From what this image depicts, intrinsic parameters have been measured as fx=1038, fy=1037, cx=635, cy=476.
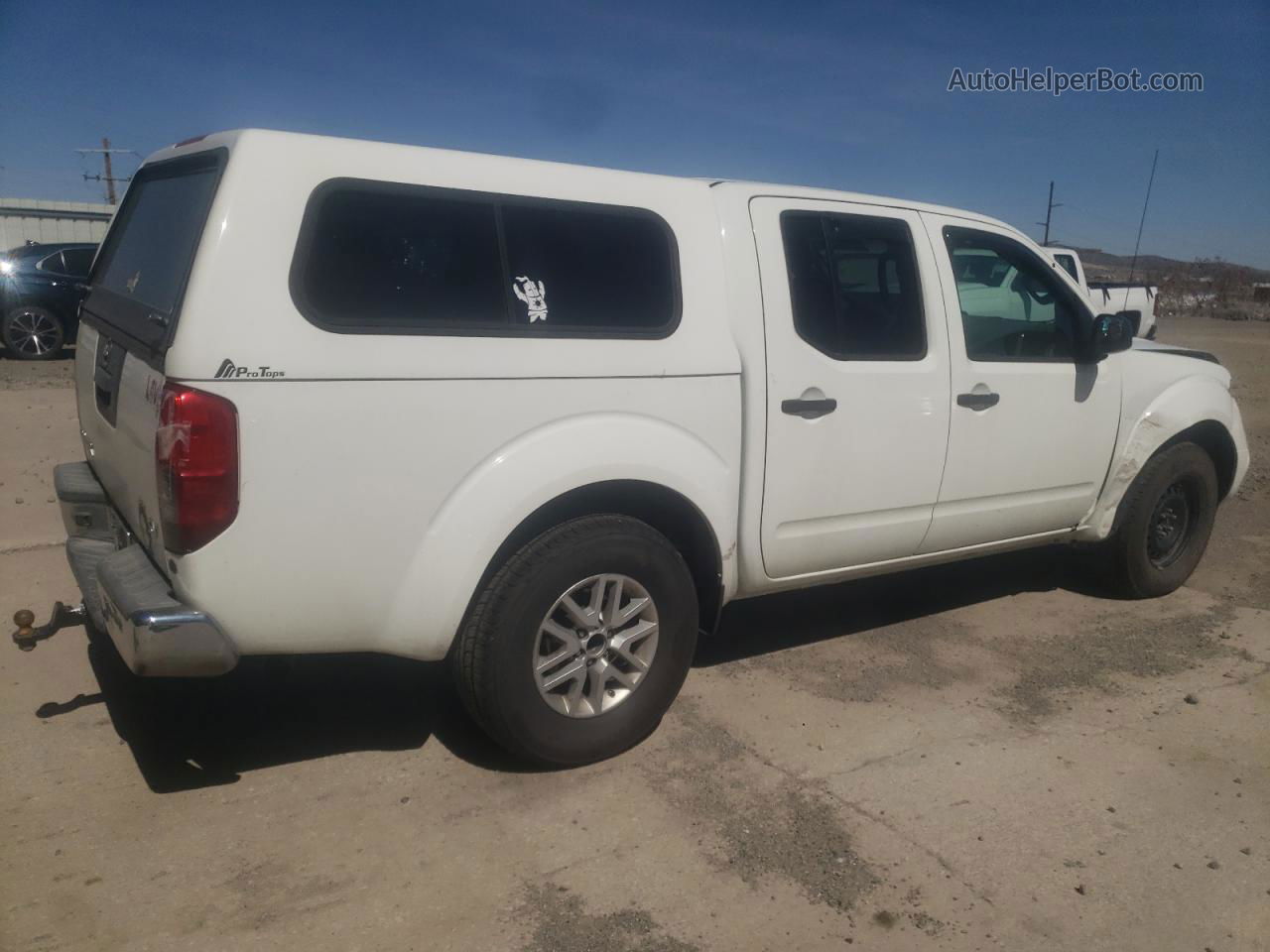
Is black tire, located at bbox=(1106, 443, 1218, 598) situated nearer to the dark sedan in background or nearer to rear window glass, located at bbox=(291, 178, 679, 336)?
rear window glass, located at bbox=(291, 178, 679, 336)

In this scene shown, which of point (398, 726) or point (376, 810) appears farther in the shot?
point (398, 726)

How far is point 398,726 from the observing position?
Result: 3.91 meters

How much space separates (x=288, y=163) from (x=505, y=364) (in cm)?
84

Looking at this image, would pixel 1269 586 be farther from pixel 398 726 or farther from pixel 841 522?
pixel 398 726

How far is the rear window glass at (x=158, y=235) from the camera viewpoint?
10.2 feet

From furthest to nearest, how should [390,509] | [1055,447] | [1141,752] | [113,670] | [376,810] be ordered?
[1055,447], [113,670], [1141,752], [376,810], [390,509]

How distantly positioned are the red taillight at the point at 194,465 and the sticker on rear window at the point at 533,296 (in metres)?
0.99

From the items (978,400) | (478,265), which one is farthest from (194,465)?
(978,400)

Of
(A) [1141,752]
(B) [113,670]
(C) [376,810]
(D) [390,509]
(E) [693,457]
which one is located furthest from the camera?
(B) [113,670]

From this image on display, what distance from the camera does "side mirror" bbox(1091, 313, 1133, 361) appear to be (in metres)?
4.84

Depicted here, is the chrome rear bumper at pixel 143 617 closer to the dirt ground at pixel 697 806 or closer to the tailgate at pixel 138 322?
the tailgate at pixel 138 322

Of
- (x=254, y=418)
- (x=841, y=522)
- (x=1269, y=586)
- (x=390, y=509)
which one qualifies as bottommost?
(x=1269, y=586)

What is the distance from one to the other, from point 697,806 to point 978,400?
86.8 inches

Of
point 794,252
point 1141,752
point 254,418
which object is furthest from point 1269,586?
point 254,418
